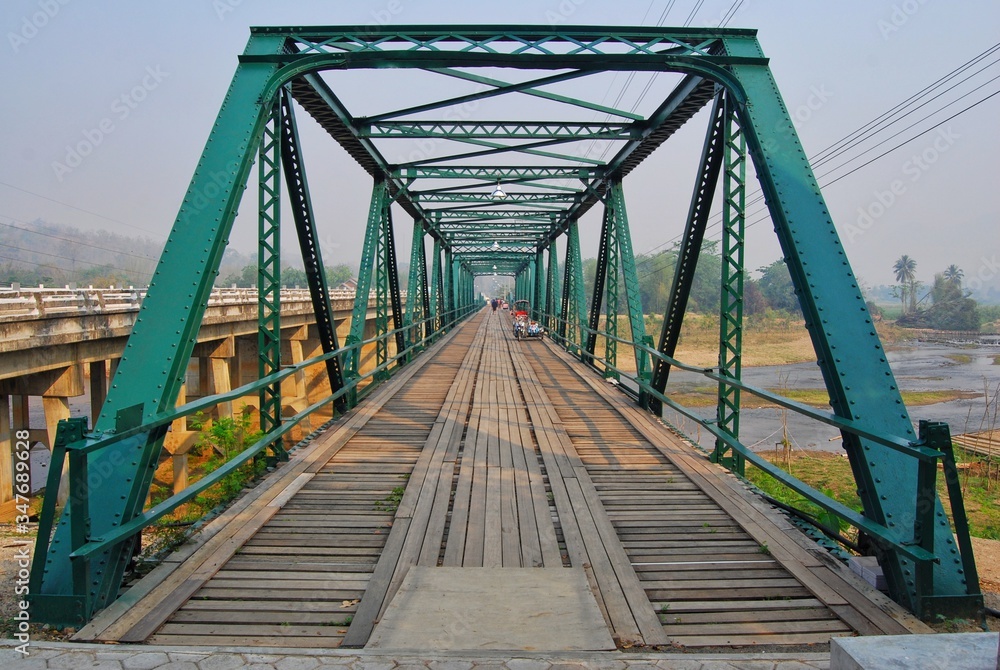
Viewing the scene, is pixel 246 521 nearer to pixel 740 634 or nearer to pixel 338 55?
pixel 740 634

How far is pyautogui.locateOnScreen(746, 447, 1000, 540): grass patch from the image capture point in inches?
460

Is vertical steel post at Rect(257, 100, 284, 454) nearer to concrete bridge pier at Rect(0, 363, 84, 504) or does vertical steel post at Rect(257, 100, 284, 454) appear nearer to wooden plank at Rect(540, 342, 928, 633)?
wooden plank at Rect(540, 342, 928, 633)

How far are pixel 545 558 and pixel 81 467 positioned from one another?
2452 millimetres

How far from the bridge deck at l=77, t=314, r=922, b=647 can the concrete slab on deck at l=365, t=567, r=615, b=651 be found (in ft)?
0.37

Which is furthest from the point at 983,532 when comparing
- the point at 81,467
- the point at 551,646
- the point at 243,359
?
the point at 243,359

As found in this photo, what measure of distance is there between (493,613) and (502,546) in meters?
0.92

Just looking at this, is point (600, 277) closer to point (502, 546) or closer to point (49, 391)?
point (502, 546)

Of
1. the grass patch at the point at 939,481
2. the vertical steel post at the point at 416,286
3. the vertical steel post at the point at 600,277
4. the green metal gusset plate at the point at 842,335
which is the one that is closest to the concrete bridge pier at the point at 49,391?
the vertical steel post at the point at 416,286

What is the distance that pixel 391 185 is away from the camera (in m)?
13.7

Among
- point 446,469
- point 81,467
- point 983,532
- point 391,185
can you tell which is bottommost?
point 983,532

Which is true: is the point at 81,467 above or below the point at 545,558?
above

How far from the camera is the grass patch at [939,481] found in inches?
460

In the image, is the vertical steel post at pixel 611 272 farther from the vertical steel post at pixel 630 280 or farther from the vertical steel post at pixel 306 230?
the vertical steel post at pixel 306 230

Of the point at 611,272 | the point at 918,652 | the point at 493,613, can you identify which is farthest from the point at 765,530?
the point at 611,272
